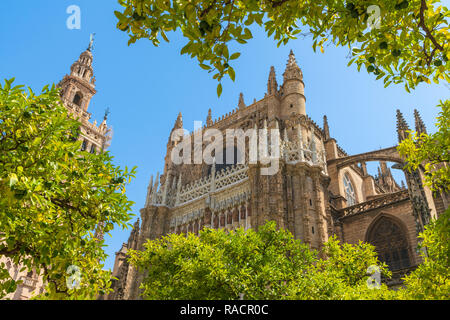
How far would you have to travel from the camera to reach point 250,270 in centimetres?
1181

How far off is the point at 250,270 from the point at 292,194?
9.63 meters

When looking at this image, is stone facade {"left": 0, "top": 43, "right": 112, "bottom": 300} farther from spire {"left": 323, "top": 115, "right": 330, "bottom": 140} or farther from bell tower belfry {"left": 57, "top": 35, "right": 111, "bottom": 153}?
spire {"left": 323, "top": 115, "right": 330, "bottom": 140}

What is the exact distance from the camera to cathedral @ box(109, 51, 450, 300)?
66.2 ft

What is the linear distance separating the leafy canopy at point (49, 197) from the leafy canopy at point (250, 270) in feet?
16.1

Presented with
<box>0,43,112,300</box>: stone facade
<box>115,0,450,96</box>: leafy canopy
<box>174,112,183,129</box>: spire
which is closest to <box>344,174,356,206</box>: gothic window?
<box>174,112,183,129</box>: spire

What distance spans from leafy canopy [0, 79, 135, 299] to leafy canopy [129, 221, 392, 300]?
489 cm

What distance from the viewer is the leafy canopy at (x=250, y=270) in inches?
432

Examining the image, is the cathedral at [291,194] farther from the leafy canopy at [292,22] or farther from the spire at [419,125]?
the leafy canopy at [292,22]

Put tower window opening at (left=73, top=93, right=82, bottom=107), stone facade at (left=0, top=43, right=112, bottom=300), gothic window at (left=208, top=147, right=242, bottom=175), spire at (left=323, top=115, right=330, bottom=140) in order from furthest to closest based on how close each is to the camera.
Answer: tower window opening at (left=73, top=93, right=82, bottom=107) → stone facade at (left=0, top=43, right=112, bottom=300) → spire at (left=323, top=115, right=330, bottom=140) → gothic window at (left=208, top=147, right=242, bottom=175)

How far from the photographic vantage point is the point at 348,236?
23.4 m
